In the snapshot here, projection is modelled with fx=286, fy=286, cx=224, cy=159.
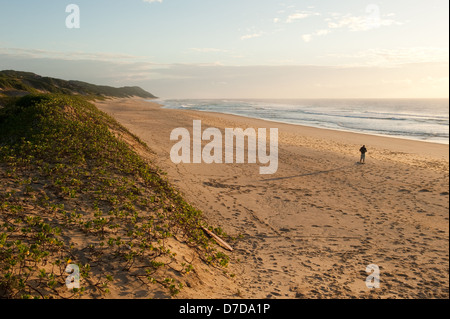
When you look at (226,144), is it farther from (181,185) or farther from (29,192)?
(29,192)

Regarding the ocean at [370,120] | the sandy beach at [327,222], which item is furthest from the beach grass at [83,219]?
the ocean at [370,120]

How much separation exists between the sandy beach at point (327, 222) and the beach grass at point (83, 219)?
1.45m

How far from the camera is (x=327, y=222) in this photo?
36.4 ft

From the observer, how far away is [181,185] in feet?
44.2

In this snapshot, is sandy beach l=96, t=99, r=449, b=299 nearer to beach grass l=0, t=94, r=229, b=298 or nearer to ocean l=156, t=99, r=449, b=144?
beach grass l=0, t=94, r=229, b=298

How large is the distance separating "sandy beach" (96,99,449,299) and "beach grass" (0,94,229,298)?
1.45 meters

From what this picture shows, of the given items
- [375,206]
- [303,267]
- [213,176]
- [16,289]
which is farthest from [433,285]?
[213,176]

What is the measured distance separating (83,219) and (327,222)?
8569mm

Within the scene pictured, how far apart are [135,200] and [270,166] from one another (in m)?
11.7

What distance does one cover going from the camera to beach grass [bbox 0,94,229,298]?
16.0 feet

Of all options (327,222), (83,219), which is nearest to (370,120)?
(327,222)

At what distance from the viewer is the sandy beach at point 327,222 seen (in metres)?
7.39

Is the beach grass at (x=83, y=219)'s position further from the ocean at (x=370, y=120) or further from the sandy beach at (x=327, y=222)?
the ocean at (x=370, y=120)

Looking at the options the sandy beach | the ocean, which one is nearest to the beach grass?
the sandy beach
